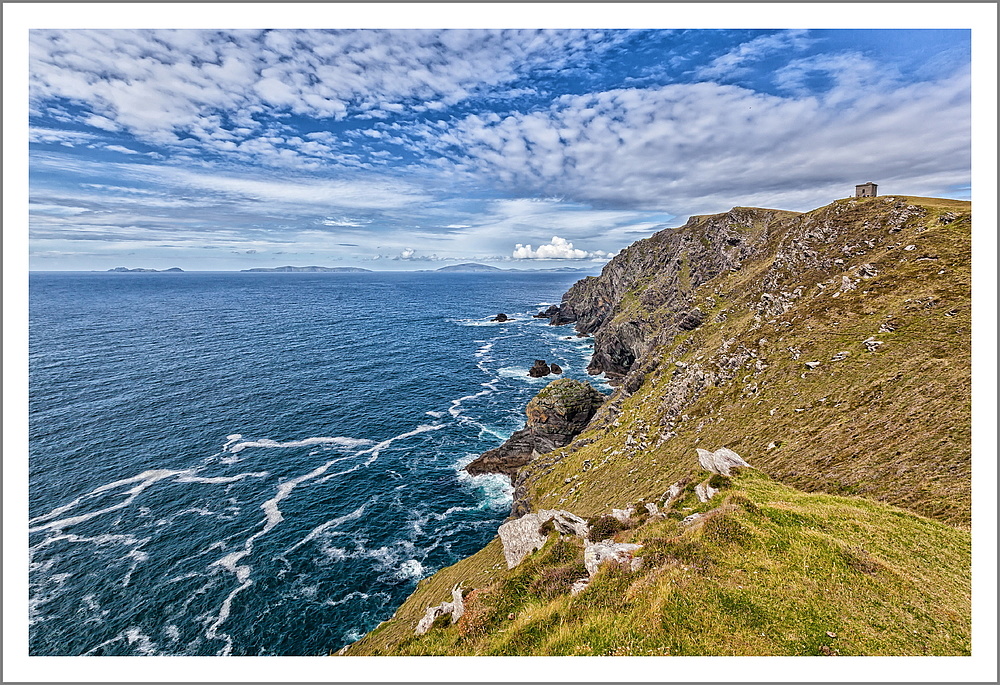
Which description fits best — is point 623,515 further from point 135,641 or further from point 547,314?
point 547,314

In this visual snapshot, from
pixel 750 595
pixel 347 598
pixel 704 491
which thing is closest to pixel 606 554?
pixel 750 595

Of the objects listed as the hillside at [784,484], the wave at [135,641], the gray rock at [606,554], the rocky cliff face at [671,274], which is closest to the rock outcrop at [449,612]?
the hillside at [784,484]

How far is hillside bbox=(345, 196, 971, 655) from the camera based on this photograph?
41.6ft

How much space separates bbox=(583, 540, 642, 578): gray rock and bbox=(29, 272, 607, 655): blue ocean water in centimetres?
2503

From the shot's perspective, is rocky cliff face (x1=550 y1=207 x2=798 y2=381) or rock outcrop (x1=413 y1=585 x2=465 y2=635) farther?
rocky cliff face (x1=550 y1=207 x2=798 y2=381)

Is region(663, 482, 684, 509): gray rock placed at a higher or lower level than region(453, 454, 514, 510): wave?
higher

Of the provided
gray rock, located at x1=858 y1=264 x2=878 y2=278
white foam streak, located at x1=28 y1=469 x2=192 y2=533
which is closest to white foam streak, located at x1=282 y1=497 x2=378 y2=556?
white foam streak, located at x1=28 y1=469 x2=192 y2=533

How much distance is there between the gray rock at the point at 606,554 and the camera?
16.0 metres

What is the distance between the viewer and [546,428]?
5656 centimetres

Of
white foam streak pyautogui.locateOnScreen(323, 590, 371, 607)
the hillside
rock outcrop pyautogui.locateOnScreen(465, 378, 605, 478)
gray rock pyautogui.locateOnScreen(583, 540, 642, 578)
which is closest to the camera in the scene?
the hillside

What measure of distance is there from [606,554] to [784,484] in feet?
50.5

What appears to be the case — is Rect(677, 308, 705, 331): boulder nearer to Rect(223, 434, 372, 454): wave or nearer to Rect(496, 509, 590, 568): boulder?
Rect(496, 509, 590, 568): boulder

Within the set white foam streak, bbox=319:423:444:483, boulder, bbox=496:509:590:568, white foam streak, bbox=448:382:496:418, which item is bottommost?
white foam streak, bbox=319:423:444:483

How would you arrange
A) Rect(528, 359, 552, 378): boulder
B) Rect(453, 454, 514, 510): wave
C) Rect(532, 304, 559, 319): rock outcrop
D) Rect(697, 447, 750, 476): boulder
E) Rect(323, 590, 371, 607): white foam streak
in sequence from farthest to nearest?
Rect(532, 304, 559, 319): rock outcrop < Rect(528, 359, 552, 378): boulder < Rect(453, 454, 514, 510): wave < Rect(323, 590, 371, 607): white foam streak < Rect(697, 447, 750, 476): boulder
